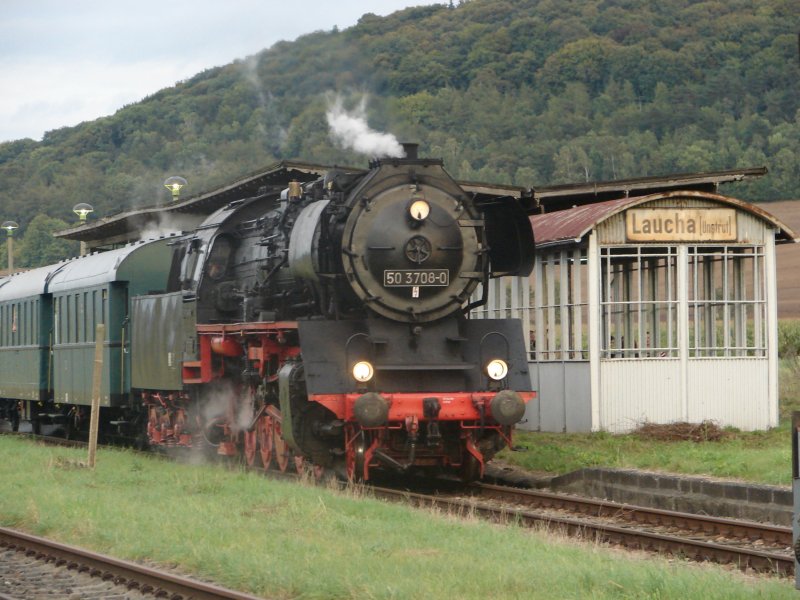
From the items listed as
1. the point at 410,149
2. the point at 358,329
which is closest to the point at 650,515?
the point at 358,329

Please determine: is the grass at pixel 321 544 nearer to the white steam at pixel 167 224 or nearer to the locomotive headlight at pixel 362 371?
the locomotive headlight at pixel 362 371

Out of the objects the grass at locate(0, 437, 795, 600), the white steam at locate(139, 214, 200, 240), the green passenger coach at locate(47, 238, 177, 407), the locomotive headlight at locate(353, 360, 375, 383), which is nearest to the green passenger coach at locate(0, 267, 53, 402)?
the green passenger coach at locate(47, 238, 177, 407)

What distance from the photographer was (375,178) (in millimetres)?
14789

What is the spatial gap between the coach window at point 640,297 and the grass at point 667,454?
177cm

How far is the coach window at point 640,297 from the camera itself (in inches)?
782

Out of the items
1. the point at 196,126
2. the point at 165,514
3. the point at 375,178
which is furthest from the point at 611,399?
the point at 196,126

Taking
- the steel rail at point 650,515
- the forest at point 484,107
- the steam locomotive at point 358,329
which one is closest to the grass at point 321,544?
the steam locomotive at point 358,329

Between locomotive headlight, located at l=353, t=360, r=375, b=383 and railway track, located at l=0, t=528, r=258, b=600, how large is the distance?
4.27m

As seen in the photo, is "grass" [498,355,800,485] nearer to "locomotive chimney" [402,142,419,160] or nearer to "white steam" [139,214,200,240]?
"locomotive chimney" [402,142,419,160]

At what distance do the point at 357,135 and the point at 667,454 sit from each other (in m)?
7.20

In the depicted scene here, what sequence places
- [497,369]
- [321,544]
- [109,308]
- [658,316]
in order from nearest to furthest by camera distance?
[321,544]
[497,369]
[658,316]
[109,308]

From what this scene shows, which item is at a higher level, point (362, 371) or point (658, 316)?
point (658, 316)

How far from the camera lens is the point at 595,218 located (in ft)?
62.4

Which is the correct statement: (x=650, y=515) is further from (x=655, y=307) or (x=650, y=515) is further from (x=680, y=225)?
(x=655, y=307)
